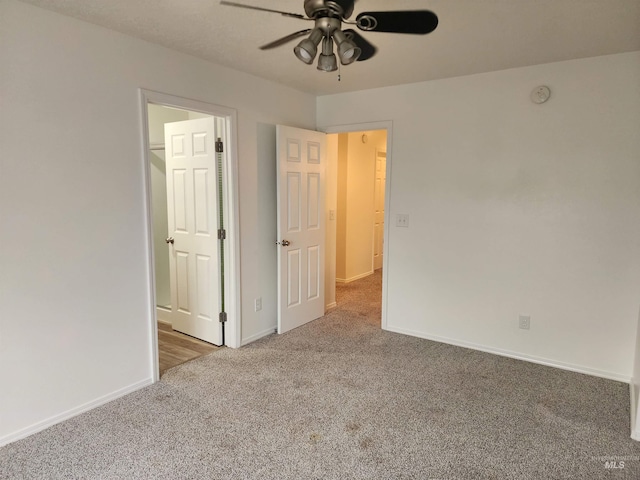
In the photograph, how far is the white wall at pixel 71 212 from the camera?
6.97 ft

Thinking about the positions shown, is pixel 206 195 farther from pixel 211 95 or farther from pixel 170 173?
pixel 211 95

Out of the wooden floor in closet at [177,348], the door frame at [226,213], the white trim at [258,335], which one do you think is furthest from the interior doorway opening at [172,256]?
the white trim at [258,335]

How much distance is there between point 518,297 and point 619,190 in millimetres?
1084

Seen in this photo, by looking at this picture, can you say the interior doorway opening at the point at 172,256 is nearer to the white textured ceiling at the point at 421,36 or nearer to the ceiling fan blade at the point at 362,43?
the white textured ceiling at the point at 421,36

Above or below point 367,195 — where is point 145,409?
below

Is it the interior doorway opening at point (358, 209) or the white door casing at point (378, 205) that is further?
the white door casing at point (378, 205)

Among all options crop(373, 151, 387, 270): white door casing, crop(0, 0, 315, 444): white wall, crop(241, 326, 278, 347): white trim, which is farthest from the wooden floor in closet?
crop(373, 151, 387, 270): white door casing

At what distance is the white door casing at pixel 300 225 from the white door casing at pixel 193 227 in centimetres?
61

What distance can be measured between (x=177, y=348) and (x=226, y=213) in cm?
129

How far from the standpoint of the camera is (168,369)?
309 cm

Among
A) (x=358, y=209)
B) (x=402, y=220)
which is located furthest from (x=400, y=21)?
(x=358, y=209)

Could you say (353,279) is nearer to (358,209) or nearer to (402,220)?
(358,209)

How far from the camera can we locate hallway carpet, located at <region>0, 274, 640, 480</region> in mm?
2010

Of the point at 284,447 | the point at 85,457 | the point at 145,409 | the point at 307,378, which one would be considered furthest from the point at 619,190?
the point at 85,457
